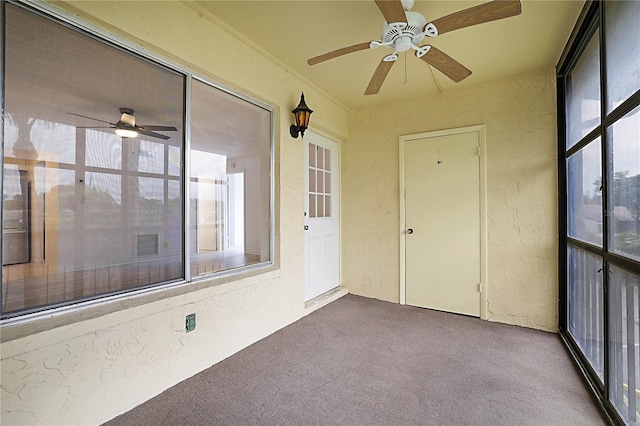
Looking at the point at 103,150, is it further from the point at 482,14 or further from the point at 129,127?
the point at 482,14

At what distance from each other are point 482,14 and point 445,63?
1.77 ft

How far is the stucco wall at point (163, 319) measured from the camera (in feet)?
4.62

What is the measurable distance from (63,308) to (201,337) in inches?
35.5

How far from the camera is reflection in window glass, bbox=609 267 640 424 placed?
144cm

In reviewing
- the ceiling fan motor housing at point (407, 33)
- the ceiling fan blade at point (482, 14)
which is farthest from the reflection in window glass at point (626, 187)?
the ceiling fan motor housing at point (407, 33)

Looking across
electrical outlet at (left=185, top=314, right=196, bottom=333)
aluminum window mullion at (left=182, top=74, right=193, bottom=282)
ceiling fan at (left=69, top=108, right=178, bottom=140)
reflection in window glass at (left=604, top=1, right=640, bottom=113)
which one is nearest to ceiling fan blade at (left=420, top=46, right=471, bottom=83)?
reflection in window glass at (left=604, top=1, right=640, bottom=113)

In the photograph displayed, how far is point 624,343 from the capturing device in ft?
5.10

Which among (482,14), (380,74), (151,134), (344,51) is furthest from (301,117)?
(482,14)

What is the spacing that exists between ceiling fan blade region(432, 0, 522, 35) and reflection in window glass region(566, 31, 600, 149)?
0.89 metres

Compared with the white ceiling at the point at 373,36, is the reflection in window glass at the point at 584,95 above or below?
below

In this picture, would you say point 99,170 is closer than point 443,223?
Yes

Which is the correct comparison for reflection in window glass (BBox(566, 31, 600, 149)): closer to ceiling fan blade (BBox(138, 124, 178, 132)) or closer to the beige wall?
the beige wall

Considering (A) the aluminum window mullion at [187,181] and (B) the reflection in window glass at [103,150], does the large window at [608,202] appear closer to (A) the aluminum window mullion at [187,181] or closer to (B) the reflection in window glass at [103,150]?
(A) the aluminum window mullion at [187,181]

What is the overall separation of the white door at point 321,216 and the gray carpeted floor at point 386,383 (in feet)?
2.85
